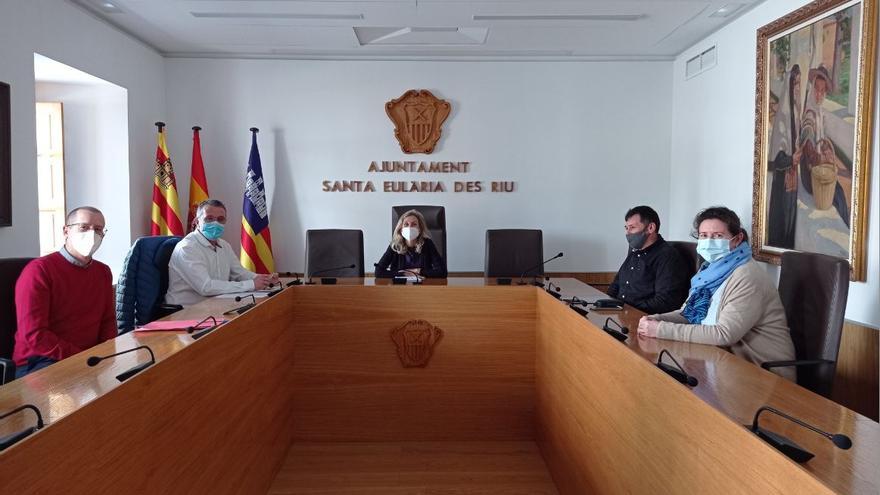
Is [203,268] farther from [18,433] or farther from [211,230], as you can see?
[18,433]

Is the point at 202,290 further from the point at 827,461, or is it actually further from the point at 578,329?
the point at 827,461

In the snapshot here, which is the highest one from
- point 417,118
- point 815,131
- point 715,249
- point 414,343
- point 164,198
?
point 417,118

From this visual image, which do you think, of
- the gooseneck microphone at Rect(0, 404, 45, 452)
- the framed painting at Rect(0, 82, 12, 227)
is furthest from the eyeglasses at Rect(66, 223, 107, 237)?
the gooseneck microphone at Rect(0, 404, 45, 452)

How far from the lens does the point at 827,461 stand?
0.91 metres

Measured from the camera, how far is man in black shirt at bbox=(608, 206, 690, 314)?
3.14 metres

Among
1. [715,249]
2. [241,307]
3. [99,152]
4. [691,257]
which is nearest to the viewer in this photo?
[715,249]

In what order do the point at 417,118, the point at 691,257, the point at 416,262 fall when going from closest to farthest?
the point at 691,257 → the point at 416,262 → the point at 417,118

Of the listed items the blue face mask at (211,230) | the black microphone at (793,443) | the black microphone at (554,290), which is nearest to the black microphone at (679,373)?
the black microphone at (793,443)

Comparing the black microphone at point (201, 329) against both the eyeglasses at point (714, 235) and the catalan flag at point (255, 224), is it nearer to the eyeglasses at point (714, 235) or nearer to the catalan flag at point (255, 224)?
the eyeglasses at point (714, 235)

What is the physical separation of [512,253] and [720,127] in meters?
1.78

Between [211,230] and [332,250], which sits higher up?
[211,230]

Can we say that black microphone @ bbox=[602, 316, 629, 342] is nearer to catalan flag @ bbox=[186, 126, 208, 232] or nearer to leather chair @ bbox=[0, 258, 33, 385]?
leather chair @ bbox=[0, 258, 33, 385]

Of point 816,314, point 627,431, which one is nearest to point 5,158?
point 627,431

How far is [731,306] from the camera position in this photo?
76.5 inches
